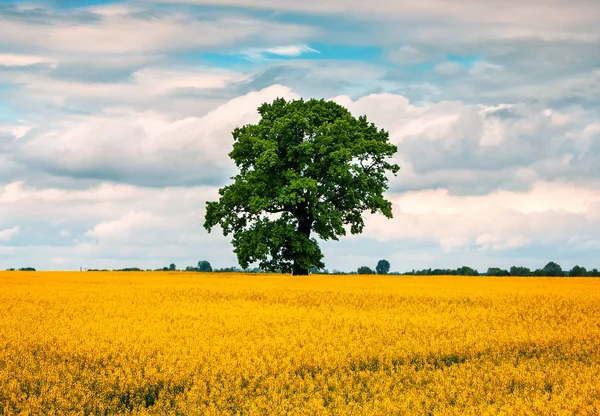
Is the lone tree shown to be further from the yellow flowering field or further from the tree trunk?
the yellow flowering field

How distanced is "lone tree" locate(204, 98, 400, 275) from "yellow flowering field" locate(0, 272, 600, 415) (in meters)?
16.0

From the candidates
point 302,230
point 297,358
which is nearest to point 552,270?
point 302,230

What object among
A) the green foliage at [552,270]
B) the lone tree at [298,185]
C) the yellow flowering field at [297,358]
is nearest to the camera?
the yellow flowering field at [297,358]

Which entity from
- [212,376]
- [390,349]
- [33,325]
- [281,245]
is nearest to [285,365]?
[212,376]

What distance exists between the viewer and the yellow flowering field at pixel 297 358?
1078cm

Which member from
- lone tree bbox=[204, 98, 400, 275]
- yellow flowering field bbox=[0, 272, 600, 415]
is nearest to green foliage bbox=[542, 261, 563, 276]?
lone tree bbox=[204, 98, 400, 275]

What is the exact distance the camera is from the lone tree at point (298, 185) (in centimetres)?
3919

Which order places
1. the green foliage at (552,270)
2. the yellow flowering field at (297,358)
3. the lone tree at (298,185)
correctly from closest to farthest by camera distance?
the yellow flowering field at (297,358) → the lone tree at (298,185) → the green foliage at (552,270)

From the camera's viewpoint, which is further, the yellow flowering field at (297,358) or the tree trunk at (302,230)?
the tree trunk at (302,230)

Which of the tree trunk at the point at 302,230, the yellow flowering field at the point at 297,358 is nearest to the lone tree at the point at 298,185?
the tree trunk at the point at 302,230

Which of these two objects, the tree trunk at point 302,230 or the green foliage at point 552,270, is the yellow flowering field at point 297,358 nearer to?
the tree trunk at point 302,230

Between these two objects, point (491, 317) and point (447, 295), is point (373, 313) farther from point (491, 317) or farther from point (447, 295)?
point (447, 295)

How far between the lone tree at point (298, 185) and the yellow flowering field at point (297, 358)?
52.5 feet

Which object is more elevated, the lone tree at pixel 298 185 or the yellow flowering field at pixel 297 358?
the lone tree at pixel 298 185
